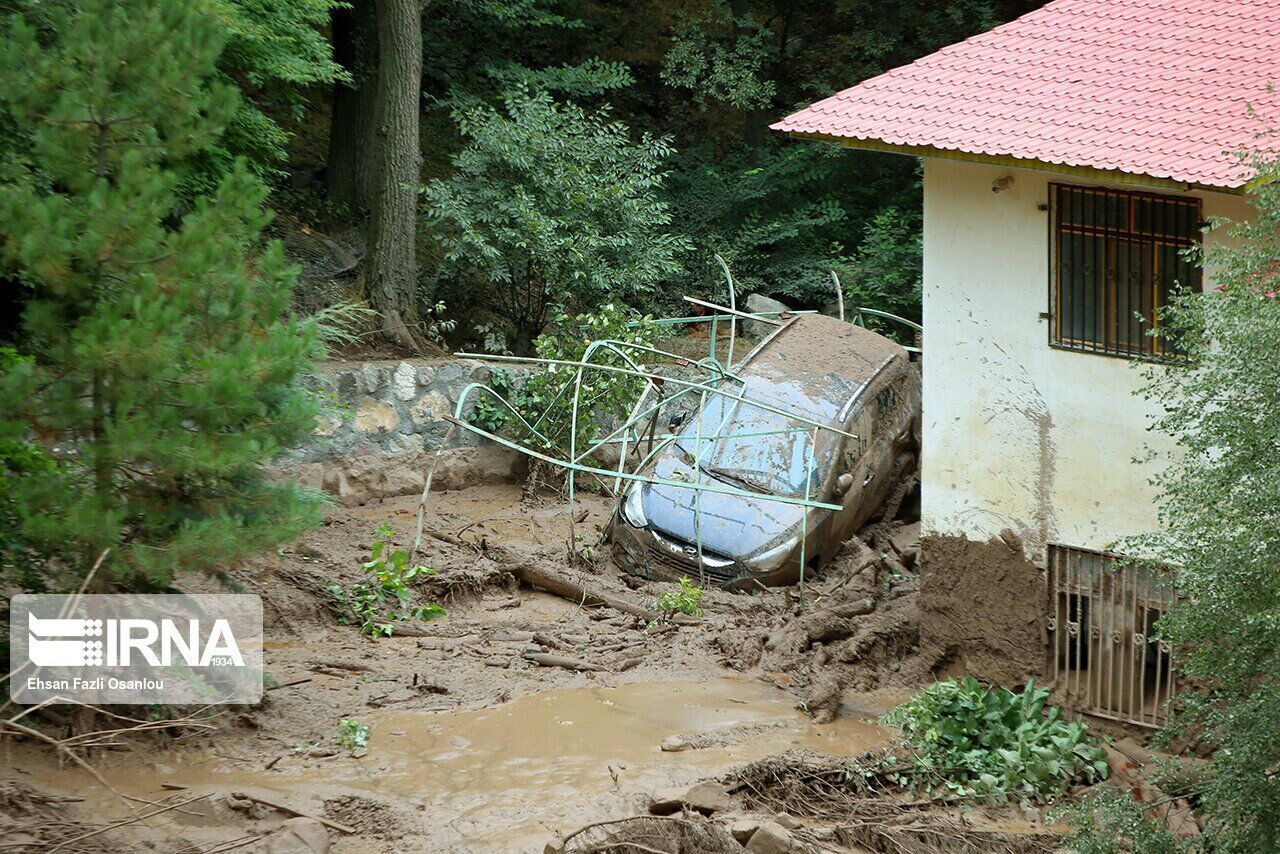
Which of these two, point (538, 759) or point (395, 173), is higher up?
point (395, 173)

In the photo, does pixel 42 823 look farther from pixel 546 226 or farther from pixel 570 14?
pixel 570 14

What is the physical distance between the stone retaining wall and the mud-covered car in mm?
2331

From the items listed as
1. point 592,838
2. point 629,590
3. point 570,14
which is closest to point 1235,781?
point 592,838

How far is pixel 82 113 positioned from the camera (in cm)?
690

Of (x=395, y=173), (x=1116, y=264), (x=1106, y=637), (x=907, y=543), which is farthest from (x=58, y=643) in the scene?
(x=395, y=173)

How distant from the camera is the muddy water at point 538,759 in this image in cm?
727

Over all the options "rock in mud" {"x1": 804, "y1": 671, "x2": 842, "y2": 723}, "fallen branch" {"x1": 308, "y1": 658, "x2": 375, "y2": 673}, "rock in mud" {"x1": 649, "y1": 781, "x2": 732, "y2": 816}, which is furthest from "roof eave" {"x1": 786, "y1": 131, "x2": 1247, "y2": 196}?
"fallen branch" {"x1": 308, "y1": 658, "x2": 375, "y2": 673}

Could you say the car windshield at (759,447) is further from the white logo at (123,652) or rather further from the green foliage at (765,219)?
the green foliage at (765,219)

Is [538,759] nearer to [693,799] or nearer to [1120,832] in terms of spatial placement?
[693,799]

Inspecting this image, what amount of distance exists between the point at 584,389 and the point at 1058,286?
5.35 m

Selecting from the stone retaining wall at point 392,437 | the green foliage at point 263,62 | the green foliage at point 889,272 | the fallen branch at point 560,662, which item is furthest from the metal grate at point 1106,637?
the green foliage at point 263,62

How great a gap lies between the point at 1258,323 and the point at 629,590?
244 inches

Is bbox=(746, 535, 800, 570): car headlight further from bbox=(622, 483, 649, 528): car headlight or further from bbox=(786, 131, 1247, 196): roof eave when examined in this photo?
bbox=(786, 131, 1247, 196): roof eave

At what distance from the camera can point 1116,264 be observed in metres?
8.90
